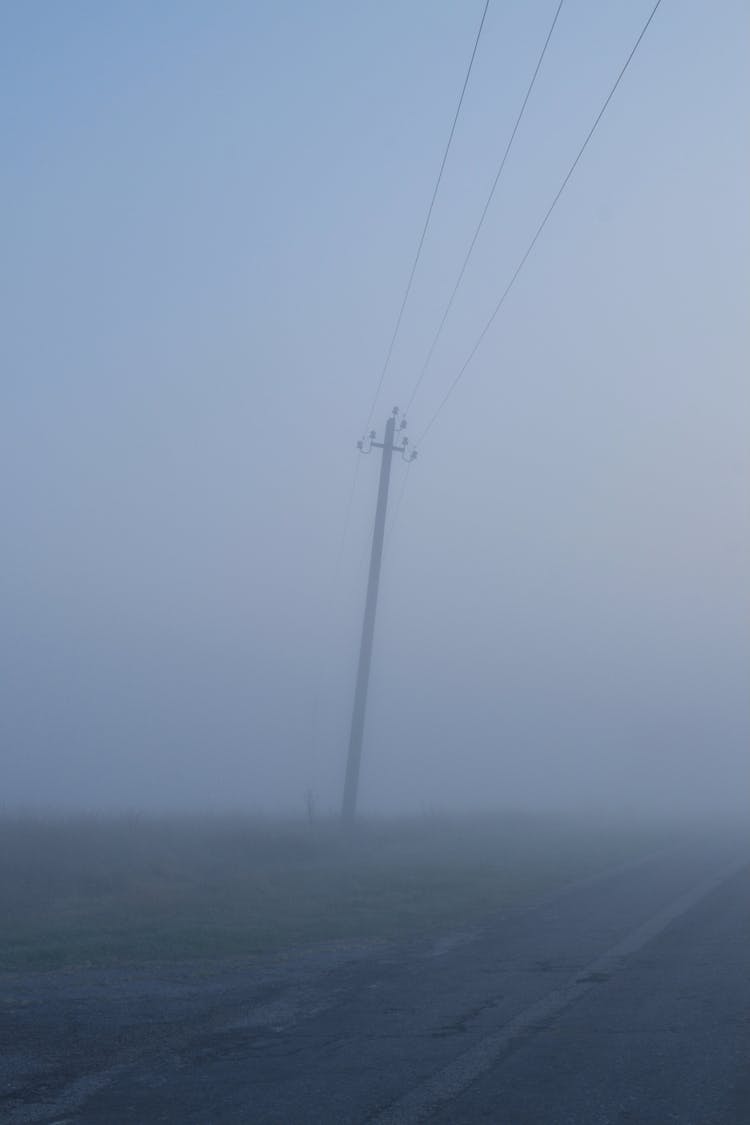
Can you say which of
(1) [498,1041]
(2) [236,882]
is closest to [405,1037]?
(1) [498,1041]

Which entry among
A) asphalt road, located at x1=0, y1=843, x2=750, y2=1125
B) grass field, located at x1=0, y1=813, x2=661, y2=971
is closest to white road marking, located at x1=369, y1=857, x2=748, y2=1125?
Result: asphalt road, located at x1=0, y1=843, x2=750, y2=1125

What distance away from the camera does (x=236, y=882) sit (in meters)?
23.8

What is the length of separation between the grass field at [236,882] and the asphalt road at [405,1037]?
159 centimetres

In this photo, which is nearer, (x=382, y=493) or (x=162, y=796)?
(x=382, y=493)

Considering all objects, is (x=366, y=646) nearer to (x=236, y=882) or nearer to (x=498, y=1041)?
(x=236, y=882)

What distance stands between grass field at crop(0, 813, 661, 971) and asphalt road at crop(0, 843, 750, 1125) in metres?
1.59

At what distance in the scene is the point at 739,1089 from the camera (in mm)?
9016

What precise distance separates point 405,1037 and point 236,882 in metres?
13.4

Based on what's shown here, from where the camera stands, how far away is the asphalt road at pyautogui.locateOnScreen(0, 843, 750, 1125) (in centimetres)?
866

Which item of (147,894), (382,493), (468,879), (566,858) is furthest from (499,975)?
(382,493)

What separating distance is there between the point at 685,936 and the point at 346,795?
16876mm

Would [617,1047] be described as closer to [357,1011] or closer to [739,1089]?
[739,1089]

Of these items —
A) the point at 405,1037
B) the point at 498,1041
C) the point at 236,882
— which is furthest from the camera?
the point at 236,882

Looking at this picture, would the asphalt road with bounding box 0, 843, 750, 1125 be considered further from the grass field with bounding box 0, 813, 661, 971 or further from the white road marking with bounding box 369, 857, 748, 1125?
the grass field with bounding box 0, 813, 661, 971
